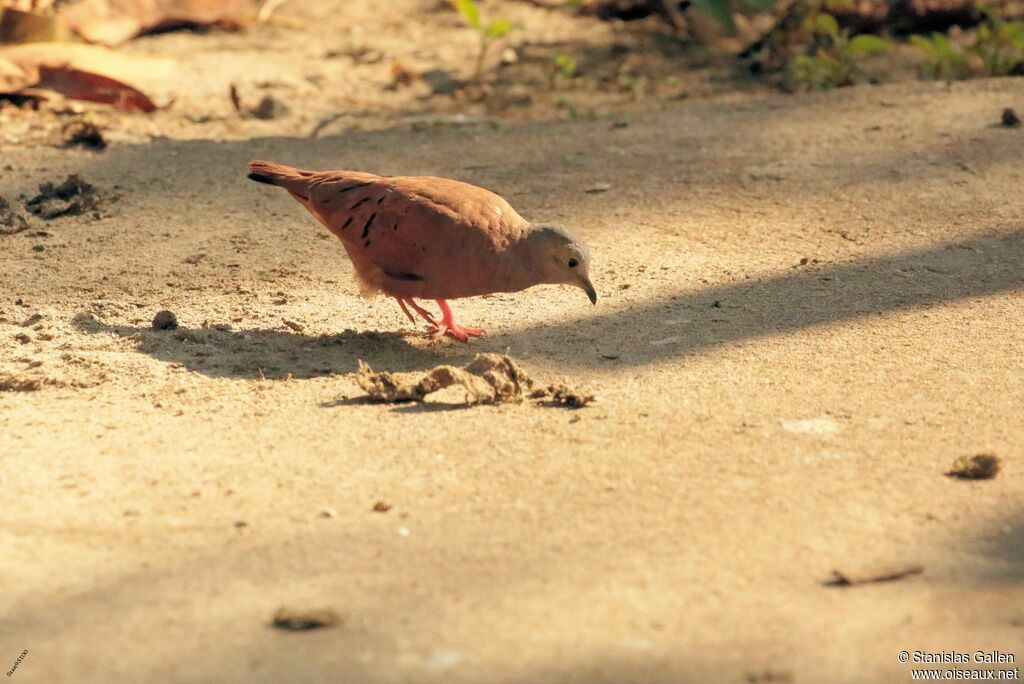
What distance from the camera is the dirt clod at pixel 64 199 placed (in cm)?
588

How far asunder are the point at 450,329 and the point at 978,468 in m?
2.13

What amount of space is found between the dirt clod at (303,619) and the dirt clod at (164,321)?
2.17 meters

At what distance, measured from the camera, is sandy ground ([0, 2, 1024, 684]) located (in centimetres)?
277

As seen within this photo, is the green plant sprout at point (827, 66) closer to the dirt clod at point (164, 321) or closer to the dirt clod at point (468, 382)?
the dirt clod at point (468, 382)

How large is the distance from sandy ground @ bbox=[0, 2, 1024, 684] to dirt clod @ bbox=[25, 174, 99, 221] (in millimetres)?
82

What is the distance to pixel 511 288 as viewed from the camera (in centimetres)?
470

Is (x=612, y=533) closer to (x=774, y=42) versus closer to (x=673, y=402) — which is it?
(x=673, y=402)

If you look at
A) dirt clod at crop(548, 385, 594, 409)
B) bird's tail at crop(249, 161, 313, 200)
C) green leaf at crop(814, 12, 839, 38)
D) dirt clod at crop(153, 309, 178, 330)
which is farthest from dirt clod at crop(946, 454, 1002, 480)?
green leaf at crop(814, 12, 839, 38)

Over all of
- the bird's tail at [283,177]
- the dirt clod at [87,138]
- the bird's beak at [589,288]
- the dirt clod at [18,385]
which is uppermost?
the bird's tail at [283,177]

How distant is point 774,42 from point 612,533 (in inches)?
263

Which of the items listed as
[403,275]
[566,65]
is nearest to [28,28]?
[566,65]

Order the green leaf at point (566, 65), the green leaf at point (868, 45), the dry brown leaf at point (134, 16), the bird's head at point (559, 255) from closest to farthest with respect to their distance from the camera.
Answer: the bird's head at point (559, 255) < the green leaf at point (868, 45) < the dry brown leaf at point (134, 16) < the green leaf at point (566, 65)

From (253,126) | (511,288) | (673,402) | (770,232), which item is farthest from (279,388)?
(253,126)

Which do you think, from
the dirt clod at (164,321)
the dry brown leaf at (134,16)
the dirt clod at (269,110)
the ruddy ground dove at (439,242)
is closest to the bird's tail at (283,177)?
the ruddy ground dove at (439,242)
